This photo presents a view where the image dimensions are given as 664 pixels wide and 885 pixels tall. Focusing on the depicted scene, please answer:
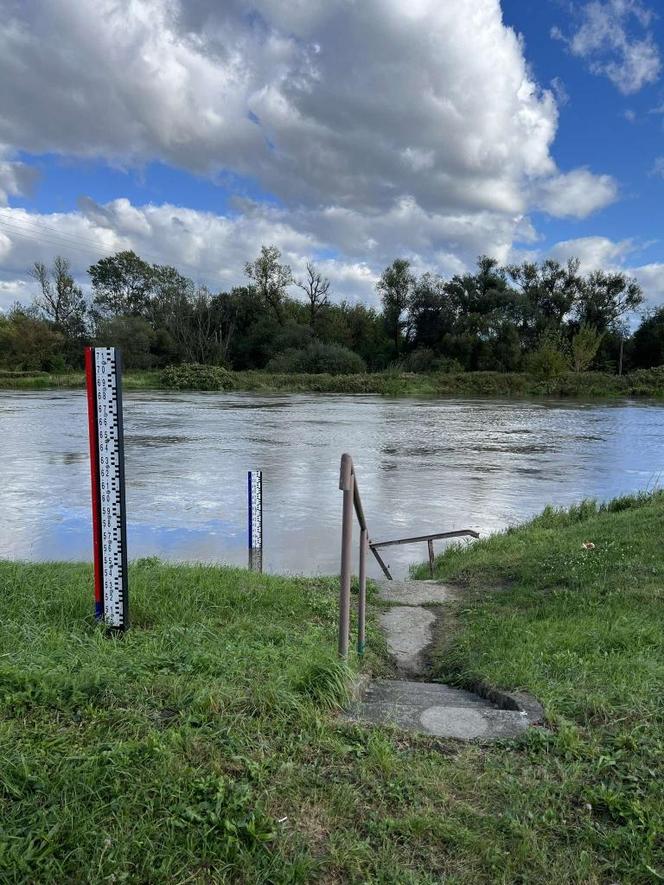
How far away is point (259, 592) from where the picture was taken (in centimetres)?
565

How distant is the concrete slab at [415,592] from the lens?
6.43 metres

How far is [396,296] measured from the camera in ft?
263

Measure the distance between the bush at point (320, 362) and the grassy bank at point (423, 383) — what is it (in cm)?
303

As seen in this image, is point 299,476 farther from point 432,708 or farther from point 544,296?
point 544,296

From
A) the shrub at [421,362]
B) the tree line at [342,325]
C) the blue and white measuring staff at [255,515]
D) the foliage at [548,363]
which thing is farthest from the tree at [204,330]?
the blue and white measuring staff at [255,515]

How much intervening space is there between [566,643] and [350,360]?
2642 inches

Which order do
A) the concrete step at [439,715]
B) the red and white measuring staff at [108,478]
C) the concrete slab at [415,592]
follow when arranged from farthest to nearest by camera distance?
the concrete slab at [415,592]
the red and white measuring staff at [108,478]
the concrete step at [439,715]

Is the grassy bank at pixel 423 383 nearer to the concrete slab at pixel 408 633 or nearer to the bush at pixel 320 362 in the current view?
the bush at pixel 320 362

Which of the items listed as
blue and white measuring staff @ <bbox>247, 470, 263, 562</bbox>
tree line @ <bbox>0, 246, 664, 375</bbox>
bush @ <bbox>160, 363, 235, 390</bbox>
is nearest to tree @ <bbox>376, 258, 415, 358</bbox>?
tree line @ <bbox>0, 246, 664, 375</bbox>

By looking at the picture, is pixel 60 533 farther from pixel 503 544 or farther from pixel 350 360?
pixel 350 360

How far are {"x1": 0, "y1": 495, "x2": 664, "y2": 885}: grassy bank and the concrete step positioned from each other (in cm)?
13

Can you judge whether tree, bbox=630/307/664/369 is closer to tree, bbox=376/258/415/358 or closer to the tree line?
the tree line

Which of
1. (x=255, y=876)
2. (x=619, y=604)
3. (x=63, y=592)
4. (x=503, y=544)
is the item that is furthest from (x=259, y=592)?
(x=503, y=544)

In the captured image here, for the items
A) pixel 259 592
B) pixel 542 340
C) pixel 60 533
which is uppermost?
pixel 542 340
